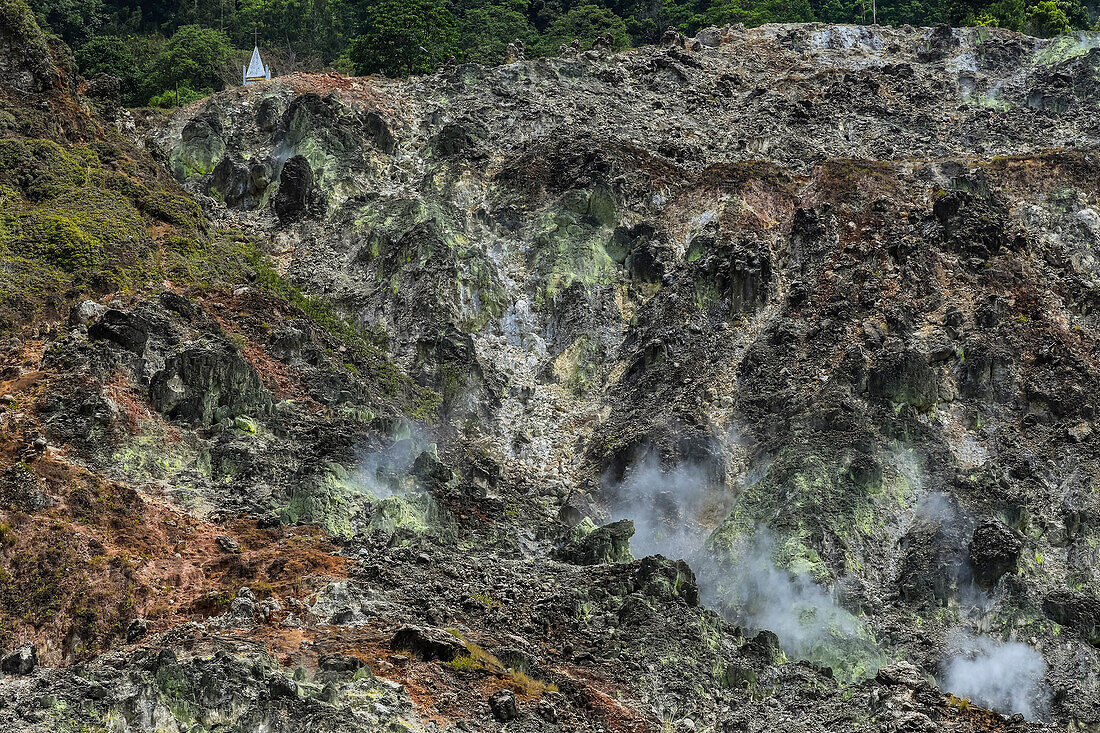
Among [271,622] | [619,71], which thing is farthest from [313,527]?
[619,71]

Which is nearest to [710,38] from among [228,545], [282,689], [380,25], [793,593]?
[380,25]

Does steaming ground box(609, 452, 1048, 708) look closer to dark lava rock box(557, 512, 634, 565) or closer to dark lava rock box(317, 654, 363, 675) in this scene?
dark lava rock box(557, 512, 634, 565)

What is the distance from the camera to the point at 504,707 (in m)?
17.9

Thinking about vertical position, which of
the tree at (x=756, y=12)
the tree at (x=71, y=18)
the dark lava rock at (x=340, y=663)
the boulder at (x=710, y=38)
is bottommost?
the dark lava rock at (x=340, y=663)

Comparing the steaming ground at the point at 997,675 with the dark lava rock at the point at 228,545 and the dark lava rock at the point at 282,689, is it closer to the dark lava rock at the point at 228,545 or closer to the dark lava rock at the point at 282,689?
the dark lava rock at the point at 282,689

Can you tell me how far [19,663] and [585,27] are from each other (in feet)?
175

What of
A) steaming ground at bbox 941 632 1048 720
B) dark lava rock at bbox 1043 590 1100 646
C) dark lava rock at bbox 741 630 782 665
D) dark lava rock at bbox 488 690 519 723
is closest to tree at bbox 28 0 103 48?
dark lava rock at bbox 741 630 782 665

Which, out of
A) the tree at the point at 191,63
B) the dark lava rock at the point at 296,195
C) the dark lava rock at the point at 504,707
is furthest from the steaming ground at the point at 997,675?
the tree at the point at 191,63

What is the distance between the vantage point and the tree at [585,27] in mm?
61375

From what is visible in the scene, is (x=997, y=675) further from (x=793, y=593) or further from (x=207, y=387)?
(x=207, y=387)

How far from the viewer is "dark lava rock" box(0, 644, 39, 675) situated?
16641 mm

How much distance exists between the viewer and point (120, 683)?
16.2 meters

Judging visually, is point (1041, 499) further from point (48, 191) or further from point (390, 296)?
point (48, 191)

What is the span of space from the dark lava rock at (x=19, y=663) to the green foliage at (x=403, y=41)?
34.0m
